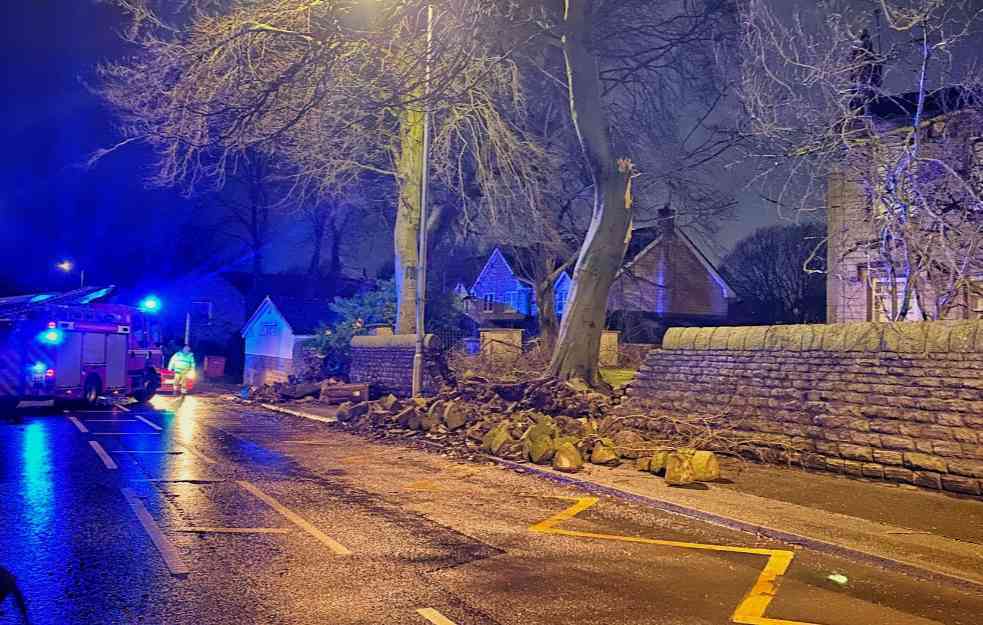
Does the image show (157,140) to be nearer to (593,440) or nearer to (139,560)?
(593,440)

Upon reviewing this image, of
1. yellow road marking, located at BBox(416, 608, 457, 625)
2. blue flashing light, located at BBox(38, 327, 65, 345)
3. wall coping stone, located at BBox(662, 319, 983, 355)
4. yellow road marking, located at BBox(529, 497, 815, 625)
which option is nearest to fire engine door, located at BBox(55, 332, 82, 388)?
blue flashing light, located at BBox(38, 327, 65, 345)

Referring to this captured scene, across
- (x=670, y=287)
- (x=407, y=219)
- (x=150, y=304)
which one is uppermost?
(x=407, y=219)

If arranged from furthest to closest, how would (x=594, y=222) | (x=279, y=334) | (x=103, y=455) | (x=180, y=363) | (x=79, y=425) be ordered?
(x=279, y=334)
(x=180, y=363)
(x=79, y=425)
(x=594, y=222)
(x=103, y=455)

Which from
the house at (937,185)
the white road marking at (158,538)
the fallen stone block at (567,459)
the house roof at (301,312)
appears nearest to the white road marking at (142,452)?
the white road marking at (158,538)

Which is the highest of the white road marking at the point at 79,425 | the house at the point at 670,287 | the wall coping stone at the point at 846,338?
the house at the point at 670,287

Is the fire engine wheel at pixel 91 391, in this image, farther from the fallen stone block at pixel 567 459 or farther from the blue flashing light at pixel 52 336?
the fallen stone block at pixel 567 459

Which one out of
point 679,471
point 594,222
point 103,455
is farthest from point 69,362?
point 679,471

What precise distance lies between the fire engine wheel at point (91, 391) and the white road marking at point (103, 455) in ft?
29.2

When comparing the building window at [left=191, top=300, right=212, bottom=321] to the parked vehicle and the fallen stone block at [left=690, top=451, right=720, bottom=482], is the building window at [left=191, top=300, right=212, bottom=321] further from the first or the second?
the fallen stone block at [left=690, top=451, right=720, bottom=482]

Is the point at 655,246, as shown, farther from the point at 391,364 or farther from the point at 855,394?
the point at 855,394

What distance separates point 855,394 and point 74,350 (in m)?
18.9

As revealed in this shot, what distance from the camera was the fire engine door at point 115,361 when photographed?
23250mm

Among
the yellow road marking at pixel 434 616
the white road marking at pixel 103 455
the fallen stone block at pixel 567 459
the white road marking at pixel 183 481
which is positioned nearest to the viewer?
the yellow road marking at pixel 434 616

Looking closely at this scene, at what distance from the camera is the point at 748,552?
24.7ft
